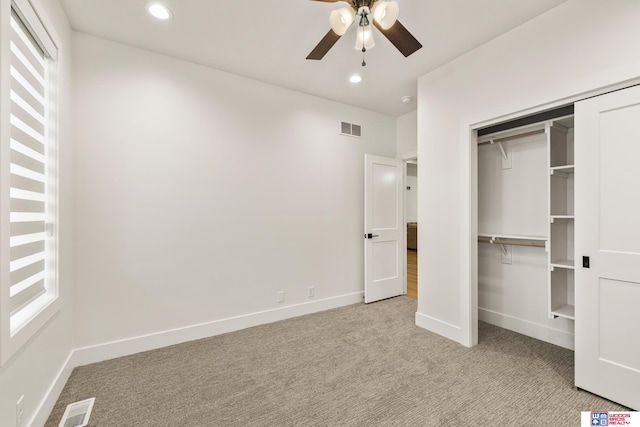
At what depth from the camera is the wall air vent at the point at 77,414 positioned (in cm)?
178

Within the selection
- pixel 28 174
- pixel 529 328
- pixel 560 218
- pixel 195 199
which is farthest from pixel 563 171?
pixel 28 174

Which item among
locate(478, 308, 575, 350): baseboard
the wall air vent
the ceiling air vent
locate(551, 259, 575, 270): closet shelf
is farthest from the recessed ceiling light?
locate(478, 308, 575, 350): baseboard

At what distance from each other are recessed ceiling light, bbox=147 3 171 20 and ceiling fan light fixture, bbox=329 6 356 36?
4.49 ft

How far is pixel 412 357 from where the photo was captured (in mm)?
2578

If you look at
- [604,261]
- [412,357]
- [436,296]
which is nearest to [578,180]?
[604,261]

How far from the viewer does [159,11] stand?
2.21 metres

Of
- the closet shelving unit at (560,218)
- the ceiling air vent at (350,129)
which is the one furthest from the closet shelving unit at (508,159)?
the ceiling air vent at (350,129)

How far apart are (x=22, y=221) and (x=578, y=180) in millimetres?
3623

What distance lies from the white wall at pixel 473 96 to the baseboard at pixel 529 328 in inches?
29.3

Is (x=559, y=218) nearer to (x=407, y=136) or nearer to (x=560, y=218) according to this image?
(x=560, y=218)

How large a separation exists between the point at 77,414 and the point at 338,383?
177cm

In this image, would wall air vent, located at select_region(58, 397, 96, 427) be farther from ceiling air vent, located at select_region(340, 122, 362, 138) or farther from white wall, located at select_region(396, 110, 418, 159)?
white wall, located at select_region(396, 110, 418, 159)

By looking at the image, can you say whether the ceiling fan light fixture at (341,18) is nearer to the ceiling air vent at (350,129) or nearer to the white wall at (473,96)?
the white wall at (473,96)

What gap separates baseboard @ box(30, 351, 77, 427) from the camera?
1.70 m
